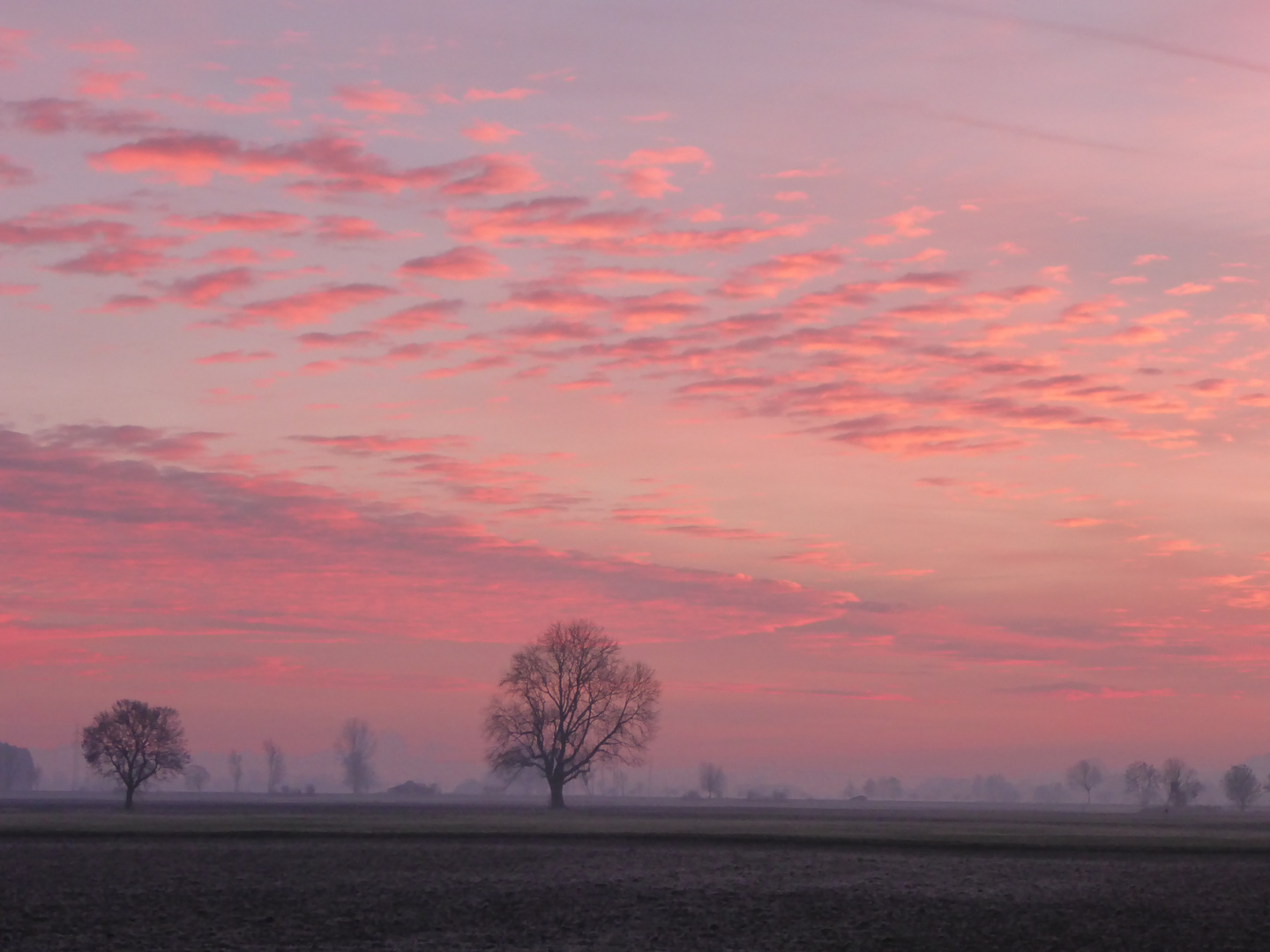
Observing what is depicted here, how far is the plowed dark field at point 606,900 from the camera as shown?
3300cm

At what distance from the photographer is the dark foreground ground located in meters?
33.0

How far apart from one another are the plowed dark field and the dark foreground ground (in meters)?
0.11

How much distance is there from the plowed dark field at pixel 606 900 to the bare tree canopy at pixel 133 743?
60.3m

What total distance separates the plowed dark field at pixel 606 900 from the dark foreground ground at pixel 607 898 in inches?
4.3

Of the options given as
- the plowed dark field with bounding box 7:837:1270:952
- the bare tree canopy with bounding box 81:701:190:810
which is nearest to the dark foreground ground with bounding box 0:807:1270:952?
the plowed dark field with bounding box 7:837:1270:952

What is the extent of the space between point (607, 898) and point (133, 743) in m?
83.4

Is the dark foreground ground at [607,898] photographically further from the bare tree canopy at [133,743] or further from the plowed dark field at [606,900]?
the bare tree canopy at [133,743]

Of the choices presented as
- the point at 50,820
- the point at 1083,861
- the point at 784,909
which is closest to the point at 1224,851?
the point at 1083,861

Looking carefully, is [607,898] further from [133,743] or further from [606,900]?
[133,743]

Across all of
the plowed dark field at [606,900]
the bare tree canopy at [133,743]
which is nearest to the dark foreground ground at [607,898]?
the plowed dark field at [606,900]

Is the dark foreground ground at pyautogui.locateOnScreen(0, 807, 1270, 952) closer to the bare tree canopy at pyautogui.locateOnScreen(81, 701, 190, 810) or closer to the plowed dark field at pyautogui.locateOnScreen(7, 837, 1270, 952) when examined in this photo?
the plowed dark field at pyautogui.locateOnScreen(7, 837, 1270, 952)

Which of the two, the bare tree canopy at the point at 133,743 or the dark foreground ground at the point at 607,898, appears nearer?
the dark foreground ground at the point at 607,898

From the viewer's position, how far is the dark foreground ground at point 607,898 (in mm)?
33031

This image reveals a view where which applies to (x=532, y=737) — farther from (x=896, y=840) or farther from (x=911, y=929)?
(x=911, y=929)
